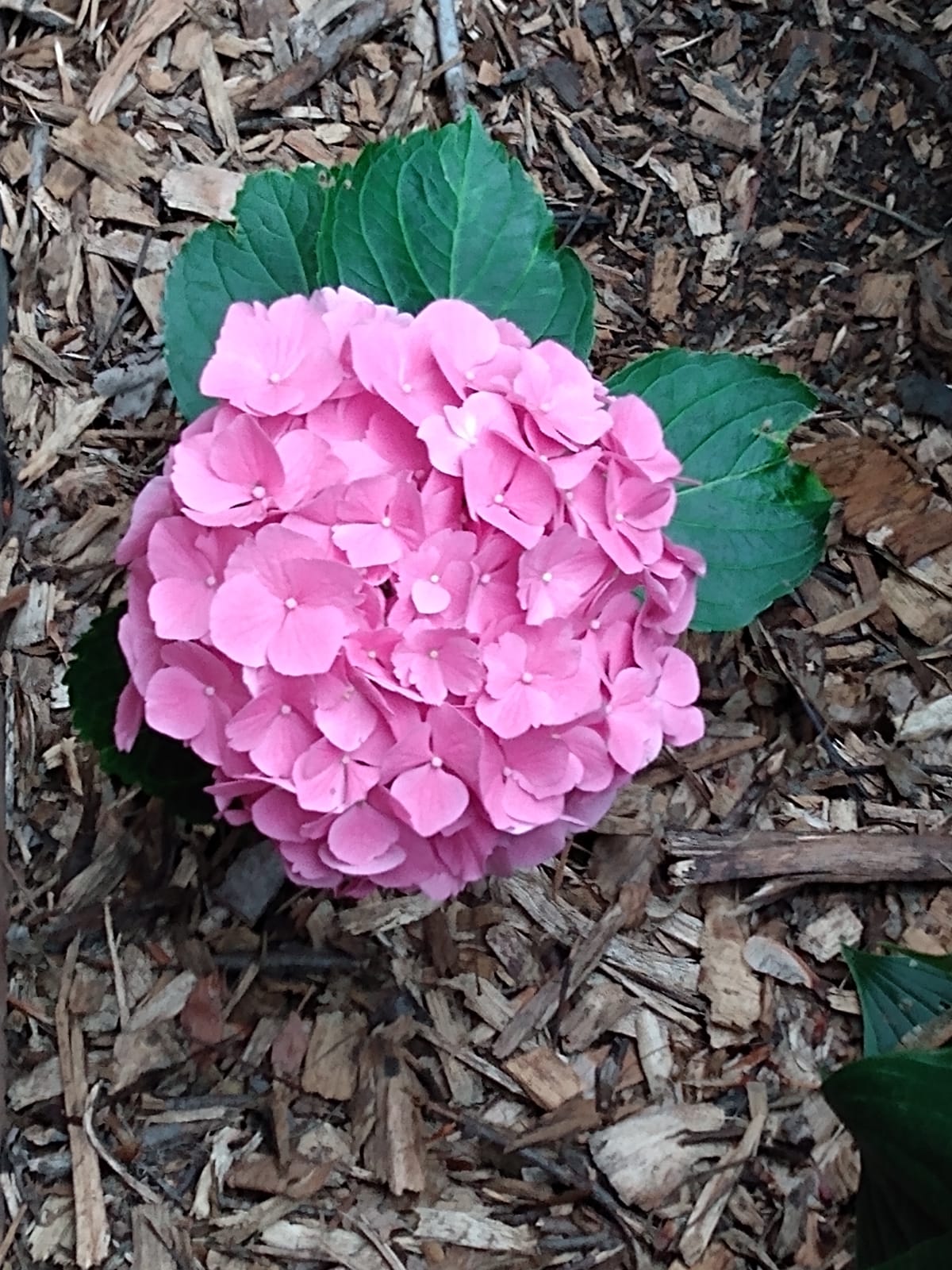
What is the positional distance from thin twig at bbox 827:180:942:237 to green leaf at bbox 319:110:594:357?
59cm

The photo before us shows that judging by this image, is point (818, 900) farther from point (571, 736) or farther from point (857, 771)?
point (571, 736)

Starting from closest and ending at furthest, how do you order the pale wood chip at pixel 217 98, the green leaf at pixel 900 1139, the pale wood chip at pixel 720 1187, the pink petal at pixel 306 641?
the pink petal at pixel 306 641 < the green leaf at pixel 900 1139 < the pale wood chip at pixel 720 1187 < the pale wood chip at pixel 217 98

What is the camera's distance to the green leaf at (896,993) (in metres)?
0.97

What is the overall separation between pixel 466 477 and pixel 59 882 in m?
0.62

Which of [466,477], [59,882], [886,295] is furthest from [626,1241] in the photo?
[886,295]

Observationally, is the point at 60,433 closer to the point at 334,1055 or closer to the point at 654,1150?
the point at 334,1055

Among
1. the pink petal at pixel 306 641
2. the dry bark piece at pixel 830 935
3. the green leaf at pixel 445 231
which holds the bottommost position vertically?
the dry bark piece at pixel 830 935

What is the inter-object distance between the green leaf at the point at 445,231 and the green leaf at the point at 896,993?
23.2 inches

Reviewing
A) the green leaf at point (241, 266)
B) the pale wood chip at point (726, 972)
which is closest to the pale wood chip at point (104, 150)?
the green leaf at point (241, 266)

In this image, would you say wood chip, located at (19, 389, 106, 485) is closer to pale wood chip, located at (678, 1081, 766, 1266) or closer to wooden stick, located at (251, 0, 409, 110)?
wooden stick, located at (251, 0, 409, 110)

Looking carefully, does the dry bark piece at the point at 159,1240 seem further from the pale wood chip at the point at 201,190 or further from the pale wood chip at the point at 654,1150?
the pale wood chip at the point at 201,190

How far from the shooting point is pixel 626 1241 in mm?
976

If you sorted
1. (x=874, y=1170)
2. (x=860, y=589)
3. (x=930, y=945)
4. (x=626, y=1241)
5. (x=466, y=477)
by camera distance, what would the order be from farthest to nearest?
(x=860, y=589)
(x=930, y=945)
(x=626, y=1241)
(x=874, y=1170)
(x=466, y=477)

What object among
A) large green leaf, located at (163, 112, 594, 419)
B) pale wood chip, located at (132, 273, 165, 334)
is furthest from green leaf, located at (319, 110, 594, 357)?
pale wood chip, located at (132, 273, 165, 334)
